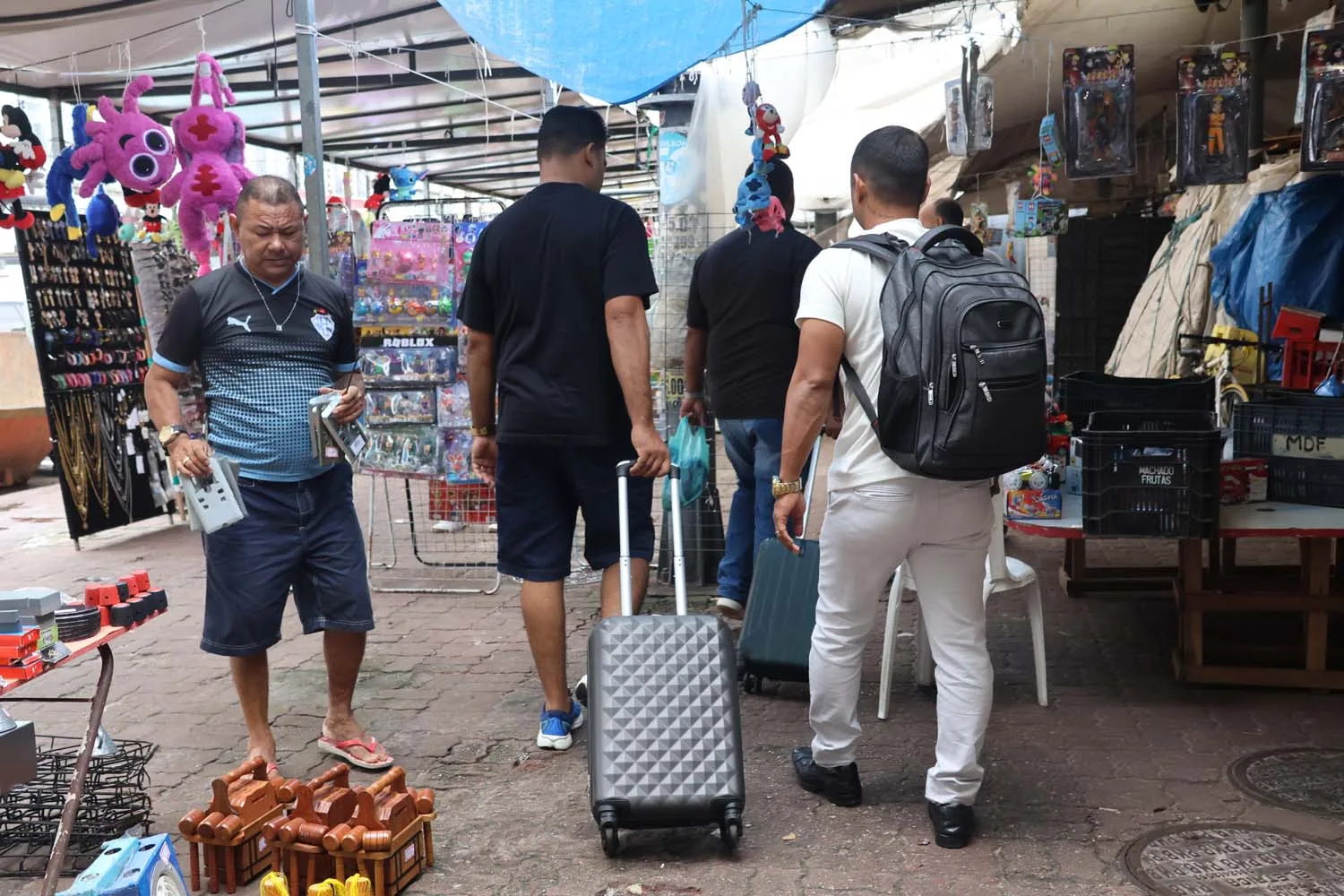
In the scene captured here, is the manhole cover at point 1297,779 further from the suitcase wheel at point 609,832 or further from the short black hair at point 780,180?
the short black hair at point 780,180

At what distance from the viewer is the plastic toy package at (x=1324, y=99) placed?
5230 mm

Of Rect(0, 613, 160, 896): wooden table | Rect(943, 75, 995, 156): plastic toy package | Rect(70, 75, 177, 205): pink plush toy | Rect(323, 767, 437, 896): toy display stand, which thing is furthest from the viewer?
Rect(70, 75, 177, 205): pink plush toy

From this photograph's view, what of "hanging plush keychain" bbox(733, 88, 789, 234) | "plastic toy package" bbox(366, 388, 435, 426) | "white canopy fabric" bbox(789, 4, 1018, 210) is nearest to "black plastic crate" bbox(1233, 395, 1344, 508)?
"hanging plush keychain" bbox(733, 88, 789, 234)

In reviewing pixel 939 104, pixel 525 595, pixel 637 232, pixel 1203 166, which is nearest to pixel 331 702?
pixel 525 595

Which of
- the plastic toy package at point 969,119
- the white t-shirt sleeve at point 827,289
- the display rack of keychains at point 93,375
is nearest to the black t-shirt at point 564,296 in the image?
the white t-shirt sleeve at point 827,289

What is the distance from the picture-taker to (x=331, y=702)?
A: 4.30 m

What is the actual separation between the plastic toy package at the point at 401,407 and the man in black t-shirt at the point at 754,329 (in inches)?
72.1

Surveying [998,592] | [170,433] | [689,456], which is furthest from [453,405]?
[998,592]

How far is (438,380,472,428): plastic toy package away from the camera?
6.75 m

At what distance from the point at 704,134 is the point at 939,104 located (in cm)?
398

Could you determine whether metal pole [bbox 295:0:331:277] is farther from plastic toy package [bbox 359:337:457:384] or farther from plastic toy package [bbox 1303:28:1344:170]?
plastic toy package [bbox 1303:28:1344:170]

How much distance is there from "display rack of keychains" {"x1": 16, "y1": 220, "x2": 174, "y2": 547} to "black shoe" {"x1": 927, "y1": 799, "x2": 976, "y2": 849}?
693 cm

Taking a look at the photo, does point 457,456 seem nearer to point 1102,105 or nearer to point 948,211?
point 948,211

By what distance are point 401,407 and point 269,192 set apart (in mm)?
2928
